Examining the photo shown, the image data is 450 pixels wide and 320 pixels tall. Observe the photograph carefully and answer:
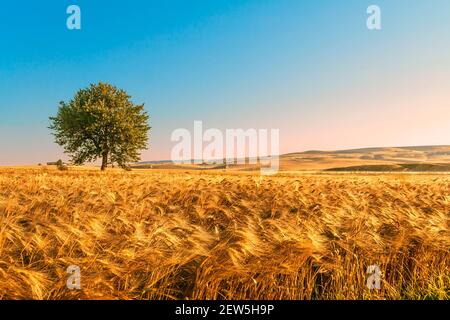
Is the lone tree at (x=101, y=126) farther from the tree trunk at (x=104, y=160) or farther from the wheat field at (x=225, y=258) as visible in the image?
the wheat field at (x=225, y=258)

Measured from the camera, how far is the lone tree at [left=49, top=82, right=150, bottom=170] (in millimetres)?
35344

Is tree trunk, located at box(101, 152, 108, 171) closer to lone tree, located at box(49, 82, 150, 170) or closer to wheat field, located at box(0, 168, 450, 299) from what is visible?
lone tree, located at box(49, 82, 150, 170)

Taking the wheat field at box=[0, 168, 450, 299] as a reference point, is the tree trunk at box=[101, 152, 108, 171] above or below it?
above

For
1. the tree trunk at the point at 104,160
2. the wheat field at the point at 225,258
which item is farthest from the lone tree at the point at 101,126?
the wheat field at the point at 225,258

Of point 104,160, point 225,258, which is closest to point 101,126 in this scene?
point 104,160

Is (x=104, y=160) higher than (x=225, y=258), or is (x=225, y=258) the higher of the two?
(x=104, y=160)

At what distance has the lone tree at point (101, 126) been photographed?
116 ft

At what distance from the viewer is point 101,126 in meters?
35.9

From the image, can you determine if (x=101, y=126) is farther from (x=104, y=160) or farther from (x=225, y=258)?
(x=225, y=258)

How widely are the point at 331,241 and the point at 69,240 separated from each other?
2.64m

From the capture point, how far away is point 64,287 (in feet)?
7.97

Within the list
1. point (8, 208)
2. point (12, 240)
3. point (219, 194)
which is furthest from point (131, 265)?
point (219, 194)

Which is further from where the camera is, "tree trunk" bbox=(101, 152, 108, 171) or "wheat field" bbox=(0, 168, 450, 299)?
"tree trunk" bbox=(101, 152, 108, 171)

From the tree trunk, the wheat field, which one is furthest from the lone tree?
the wheat field
